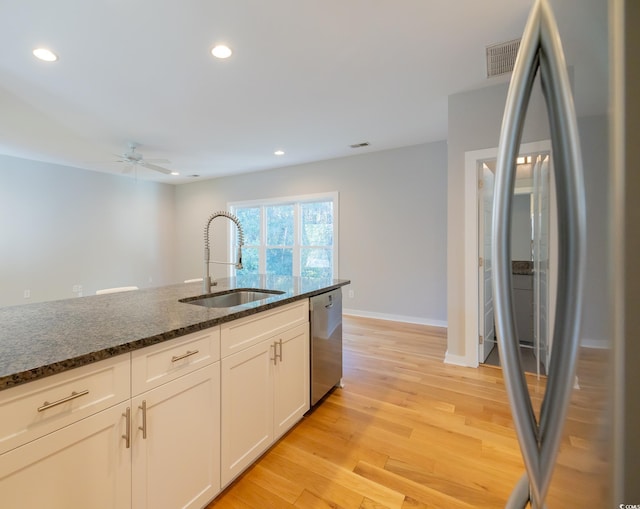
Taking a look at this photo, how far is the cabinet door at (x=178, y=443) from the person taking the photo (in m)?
1.03

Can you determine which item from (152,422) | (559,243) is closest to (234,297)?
(152,422)

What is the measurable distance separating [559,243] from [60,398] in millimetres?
Answer: 1208

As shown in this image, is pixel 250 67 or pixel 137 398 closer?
pixel 137 398

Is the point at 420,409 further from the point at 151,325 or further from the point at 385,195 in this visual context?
the point at 385,195

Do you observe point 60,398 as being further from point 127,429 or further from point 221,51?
point 221,51

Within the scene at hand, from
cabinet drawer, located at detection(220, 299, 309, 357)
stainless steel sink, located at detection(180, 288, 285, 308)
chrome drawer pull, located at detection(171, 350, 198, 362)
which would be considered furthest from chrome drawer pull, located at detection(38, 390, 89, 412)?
stainless steel sink, located at detection(180, 288, 285, 308)

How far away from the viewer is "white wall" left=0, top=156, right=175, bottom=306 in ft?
15.2

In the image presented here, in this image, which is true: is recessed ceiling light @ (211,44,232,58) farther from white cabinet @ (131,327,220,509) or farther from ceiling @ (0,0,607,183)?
white cabinet @ (131,327,220,509)

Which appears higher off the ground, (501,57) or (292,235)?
(501,57)

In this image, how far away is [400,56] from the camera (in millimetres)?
2236

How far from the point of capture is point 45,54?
2.16m

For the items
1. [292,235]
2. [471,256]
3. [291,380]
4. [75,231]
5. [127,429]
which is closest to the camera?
[127,429]

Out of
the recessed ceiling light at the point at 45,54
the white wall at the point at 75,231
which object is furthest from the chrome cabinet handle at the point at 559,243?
the white wall at the point at 75,231

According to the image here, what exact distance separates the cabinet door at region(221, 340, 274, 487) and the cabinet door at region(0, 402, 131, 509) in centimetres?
43
